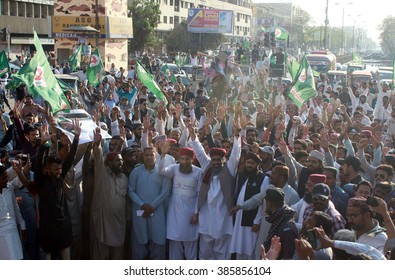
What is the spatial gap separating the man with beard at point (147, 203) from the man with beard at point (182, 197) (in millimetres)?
72

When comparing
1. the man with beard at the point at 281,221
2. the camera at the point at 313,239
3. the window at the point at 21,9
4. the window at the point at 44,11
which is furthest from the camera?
the window at the point at 44,11

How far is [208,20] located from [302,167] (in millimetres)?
38648

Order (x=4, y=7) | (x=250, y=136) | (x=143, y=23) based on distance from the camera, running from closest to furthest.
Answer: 1. (x=250, y=136)
2. (x=143, y=23)
3. (x=4, y=7)

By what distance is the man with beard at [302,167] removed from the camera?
619 centimetres

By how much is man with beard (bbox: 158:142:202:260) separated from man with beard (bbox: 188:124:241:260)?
91mm

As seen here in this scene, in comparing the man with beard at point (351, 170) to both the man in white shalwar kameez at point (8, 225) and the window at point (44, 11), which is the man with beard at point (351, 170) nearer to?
the man in white shalwar kameez at point (8, 225)

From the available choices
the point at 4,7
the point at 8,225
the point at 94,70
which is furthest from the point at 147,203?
the point at 4,7

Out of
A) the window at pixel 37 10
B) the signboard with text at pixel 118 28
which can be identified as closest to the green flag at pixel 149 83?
the signboard with text at pixel 118 28

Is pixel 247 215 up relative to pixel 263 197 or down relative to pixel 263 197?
down

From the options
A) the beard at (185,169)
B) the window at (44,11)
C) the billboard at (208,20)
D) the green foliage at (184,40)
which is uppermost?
the window at (44,11)

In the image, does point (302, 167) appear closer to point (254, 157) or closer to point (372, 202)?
point (254, 157)

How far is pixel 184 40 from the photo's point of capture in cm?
4441

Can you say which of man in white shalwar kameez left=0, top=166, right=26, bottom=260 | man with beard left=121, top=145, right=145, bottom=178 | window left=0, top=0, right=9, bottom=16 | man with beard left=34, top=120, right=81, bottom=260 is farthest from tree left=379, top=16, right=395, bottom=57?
man in white shalwar kameez left=0, top=166, right=26, bottom=260
